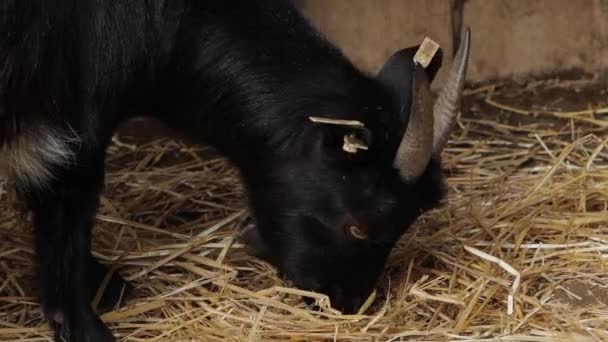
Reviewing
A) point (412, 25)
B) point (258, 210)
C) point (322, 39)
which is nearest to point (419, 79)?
point (322, 39)

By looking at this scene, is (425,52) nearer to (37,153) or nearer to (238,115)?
(238,115)

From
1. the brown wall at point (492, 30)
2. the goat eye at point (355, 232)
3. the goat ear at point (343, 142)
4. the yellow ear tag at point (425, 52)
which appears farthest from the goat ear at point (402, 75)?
the brown wall at point (492, 30)

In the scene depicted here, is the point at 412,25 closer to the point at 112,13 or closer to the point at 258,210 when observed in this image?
the point at 258,210

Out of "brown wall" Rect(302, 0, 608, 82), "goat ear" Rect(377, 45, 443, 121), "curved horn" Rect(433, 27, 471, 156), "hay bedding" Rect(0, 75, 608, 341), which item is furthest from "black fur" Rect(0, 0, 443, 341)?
"brown wall" Rect(302, 0, 608, 82)

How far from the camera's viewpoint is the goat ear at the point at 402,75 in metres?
4.75

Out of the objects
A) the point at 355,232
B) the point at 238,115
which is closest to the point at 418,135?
the point at 355,232

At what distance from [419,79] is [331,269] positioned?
2.97ft

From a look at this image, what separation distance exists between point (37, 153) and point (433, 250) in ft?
6.04

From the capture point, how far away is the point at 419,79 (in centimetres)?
443

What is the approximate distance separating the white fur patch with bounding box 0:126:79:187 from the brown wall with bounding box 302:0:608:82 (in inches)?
91.3

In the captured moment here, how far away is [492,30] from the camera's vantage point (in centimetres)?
693

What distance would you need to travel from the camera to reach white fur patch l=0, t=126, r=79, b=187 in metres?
4.62

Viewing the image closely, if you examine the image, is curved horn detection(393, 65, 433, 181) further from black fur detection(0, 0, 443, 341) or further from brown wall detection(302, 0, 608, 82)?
brown wall detection(302, 0, 608, 82)

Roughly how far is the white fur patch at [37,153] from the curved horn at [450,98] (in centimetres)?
136
